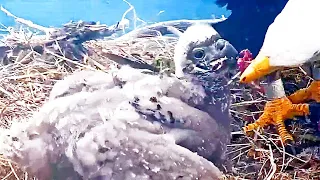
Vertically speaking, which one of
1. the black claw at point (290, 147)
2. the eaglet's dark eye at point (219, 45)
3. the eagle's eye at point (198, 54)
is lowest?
the black claw at point (290, 147)

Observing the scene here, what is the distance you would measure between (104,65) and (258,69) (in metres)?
0.26

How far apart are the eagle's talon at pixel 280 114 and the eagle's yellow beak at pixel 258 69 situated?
0.29 feet

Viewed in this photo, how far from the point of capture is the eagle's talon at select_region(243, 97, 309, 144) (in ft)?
2.99

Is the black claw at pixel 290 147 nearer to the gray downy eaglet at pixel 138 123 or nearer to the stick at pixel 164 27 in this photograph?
the gray downy eaglet at pixel 138 123

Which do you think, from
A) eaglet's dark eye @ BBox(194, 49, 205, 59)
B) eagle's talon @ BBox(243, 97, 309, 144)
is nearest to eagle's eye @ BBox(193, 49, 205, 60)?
eaglet's dark eye @ BBox(194, 49, 205, 59)

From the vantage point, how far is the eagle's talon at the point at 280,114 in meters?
0.91

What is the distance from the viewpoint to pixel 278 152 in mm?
910

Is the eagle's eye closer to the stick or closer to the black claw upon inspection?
the stick

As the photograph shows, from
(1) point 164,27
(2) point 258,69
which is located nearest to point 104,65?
(1) point 164,27

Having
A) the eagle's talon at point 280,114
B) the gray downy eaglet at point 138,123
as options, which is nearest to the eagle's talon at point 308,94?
the eagle's talon at point 280,114

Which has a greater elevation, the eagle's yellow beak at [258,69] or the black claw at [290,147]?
the eagle's yellow beak at [258,69]

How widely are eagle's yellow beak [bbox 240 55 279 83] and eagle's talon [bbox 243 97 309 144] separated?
0.09 meters

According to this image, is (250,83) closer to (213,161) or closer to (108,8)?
(213,161)

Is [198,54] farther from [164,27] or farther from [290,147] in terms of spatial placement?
[290,147]
